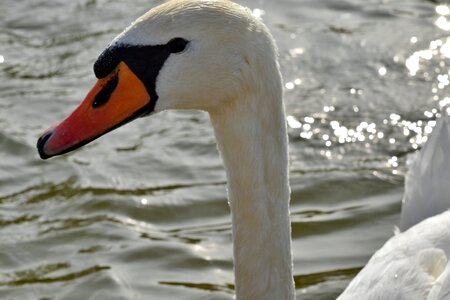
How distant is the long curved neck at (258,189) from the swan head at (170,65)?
0.09 meters

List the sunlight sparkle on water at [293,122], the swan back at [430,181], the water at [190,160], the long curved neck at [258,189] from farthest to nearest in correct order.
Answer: the sunlight sparkle on water at [293,122] → the water at [190,160] → the swan back at [430,181] → the long curved neck at [258,189]

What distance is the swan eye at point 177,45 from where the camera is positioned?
148 inches

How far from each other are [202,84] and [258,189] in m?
0.46

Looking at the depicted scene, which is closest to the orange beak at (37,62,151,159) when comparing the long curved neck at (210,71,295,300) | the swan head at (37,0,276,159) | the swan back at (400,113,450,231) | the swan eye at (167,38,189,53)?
the swan head at (37,0,276,159)

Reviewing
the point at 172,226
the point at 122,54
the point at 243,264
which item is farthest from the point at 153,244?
the point at 122,54

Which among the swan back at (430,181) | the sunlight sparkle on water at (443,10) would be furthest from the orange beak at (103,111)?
the sunlight sparkle on water at (443,10)

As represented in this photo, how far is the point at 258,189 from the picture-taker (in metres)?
4.06

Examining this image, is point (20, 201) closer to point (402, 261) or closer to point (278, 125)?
point (402, 261)

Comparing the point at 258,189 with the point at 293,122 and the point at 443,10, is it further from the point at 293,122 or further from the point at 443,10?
the point at 443,10

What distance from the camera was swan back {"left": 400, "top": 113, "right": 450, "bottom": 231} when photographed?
563 centimetres

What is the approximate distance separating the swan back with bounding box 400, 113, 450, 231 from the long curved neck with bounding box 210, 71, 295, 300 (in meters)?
1.59

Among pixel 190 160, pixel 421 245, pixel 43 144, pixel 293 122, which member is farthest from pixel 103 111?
pixel 293 122

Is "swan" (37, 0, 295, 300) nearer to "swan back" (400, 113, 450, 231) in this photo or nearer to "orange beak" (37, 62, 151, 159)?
"orange beak" (37, 62, 151, 159)

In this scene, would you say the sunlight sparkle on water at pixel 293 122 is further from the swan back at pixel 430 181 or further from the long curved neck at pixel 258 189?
the long curved neck at pixel 258 189
